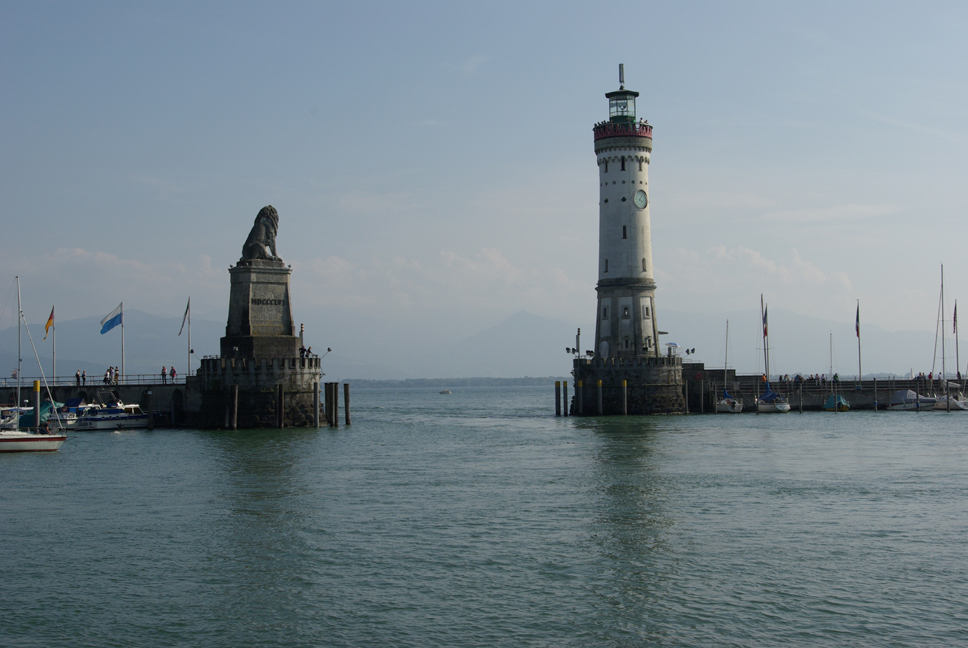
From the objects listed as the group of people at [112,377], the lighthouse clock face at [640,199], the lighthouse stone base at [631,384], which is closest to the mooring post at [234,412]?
the group of people at [112,377]

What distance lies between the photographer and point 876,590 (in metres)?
20.4

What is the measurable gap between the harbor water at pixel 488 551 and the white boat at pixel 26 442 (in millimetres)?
5067

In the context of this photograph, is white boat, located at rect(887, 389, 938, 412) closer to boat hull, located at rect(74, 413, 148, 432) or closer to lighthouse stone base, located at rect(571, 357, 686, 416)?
lighthouse stone base, located at rect(571, 357, 686, 416)

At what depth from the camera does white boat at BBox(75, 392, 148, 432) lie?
220ft

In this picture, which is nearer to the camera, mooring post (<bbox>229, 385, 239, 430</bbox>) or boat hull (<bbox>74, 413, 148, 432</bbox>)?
mooring post (<bbox>229, 385, 239, 430</bbox>)

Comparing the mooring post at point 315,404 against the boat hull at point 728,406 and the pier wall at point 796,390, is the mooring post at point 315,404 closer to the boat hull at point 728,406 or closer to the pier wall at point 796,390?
the pier wall at point 796,390

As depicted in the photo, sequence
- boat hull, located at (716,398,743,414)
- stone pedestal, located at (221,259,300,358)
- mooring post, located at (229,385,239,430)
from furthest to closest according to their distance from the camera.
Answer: boat hull, located at (716,398,743,414) → stone pedestal, located at (221,259,300,358) → mooring post, located at (229,385,239,430)

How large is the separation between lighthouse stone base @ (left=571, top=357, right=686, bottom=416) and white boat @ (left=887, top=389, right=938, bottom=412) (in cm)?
2337

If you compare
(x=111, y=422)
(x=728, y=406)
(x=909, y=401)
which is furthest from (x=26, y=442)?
(x=909, y=401)

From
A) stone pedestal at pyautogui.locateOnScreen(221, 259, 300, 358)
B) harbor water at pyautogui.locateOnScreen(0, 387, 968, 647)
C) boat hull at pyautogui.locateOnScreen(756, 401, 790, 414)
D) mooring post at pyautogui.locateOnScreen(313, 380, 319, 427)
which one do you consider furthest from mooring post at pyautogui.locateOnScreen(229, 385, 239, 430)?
boat hull at pyautogui.locateOnScreen(756, 401, 790, 414)

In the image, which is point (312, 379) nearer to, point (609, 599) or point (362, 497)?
point (362, 497)

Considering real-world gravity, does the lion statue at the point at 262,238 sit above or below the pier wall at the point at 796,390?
above

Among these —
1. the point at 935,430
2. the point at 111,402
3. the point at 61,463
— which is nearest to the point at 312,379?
the point at 111,402

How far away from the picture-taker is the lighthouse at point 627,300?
247 feet
